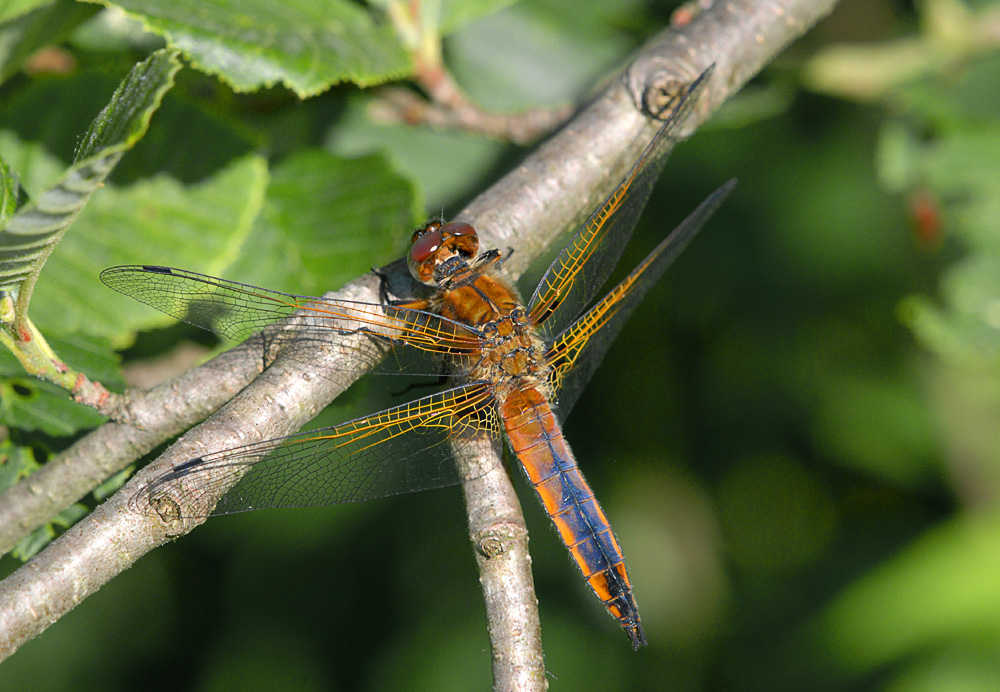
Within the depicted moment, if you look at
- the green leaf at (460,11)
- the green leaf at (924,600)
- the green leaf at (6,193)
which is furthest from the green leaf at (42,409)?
the green leaf at (924,600)

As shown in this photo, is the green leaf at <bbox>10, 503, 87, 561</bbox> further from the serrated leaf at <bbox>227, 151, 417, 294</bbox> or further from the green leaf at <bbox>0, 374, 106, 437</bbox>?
the serrated leaf at <bbox>227, 151, 417, 294</bbox>

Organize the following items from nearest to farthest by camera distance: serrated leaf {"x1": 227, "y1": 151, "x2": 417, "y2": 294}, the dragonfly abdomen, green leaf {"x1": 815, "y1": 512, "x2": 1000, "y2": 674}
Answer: the dragonfly abdomen < serrated leaf {"x1": 227, "y1": 151, "x2": 417, "y2": 294} < green leaf {"x1": 815, "y1": 512, "x2": 1000, "y2": 674}

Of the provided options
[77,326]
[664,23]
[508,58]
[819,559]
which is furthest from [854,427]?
[77,326]

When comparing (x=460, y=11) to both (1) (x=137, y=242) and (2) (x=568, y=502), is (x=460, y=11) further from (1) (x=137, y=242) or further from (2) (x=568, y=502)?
(2) (x=568, y=502)

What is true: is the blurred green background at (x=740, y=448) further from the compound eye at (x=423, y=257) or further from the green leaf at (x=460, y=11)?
the compound eye at (x=423, y=257)

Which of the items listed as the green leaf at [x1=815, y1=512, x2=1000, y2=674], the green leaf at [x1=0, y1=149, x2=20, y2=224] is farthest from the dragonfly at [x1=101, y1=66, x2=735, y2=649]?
the green leaf at [x1=815, y1=512, x2=1000, y2=674]

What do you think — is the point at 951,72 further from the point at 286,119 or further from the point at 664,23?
the point at 286,119
